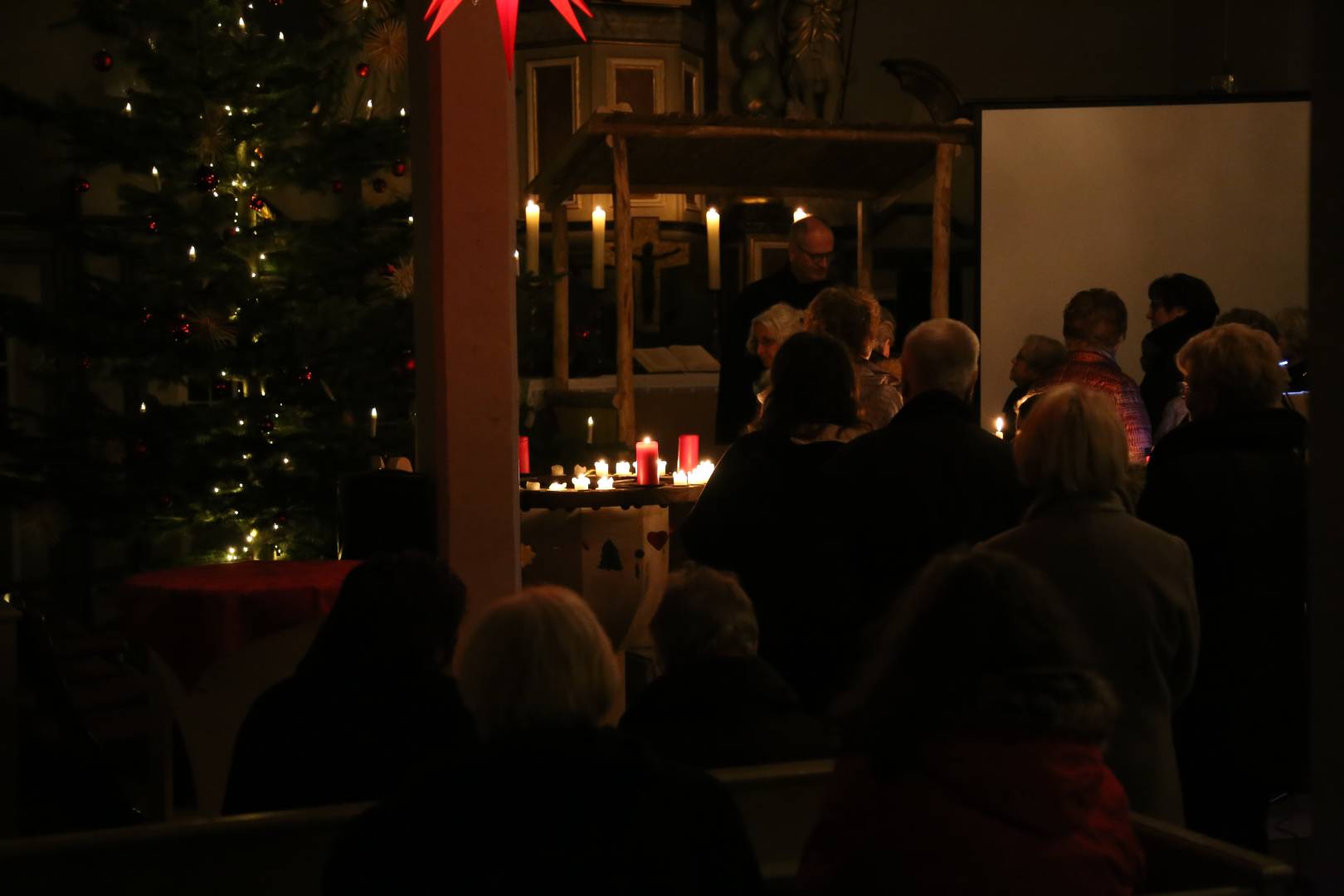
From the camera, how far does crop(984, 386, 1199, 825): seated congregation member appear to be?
9.59ft

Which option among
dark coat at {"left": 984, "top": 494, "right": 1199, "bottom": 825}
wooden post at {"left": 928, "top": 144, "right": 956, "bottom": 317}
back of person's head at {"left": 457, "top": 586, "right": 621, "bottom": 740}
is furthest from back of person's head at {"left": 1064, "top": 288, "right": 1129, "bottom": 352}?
back of person's head at {"left": 457, "top": 586, "right": 621, "bottom": 740}

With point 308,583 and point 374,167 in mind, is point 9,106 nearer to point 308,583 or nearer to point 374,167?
point 374,167

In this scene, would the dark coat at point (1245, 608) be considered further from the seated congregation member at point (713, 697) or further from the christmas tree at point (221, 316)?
the christmas tree at point (221, 316)

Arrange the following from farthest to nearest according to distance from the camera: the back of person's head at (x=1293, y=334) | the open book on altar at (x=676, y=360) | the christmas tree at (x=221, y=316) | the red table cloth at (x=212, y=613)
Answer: the open book on altar at (x=676, y=360)
the christmas tree at (x=221, y=316)
the back of person's head at (x=1293, y=334)
the red table cloth at (x=212, y=613)

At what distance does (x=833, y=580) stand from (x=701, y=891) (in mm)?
1643

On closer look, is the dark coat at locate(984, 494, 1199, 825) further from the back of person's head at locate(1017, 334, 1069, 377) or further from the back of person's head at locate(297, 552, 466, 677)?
the back of person's head at locate(1017, 334, 1069, 377)

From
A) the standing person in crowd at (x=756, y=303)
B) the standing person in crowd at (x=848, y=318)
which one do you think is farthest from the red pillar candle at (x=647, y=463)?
the standing person in crowd at (x=848, y=318)

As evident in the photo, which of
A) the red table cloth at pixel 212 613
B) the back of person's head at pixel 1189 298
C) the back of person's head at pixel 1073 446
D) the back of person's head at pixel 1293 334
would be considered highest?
the back of person's head at pixel 1189 298

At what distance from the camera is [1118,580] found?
9.60 feet

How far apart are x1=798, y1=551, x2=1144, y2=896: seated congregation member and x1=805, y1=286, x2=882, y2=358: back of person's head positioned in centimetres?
234

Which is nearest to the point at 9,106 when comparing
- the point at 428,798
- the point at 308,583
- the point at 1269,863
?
the point at 308,583

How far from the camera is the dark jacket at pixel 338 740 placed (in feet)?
8.84

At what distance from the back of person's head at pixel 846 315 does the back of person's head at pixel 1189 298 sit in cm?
224

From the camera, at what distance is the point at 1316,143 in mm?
2068
